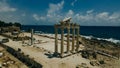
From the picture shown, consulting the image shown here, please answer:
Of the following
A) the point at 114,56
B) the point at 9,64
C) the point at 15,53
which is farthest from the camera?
the point at 15,53

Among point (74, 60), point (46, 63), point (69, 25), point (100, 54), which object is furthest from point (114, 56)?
point (46, 63)

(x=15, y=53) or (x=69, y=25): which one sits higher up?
(x=69, y=25)

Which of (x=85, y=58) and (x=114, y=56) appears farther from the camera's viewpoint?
(x=114, y=56)

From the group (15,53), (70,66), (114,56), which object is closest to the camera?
(70,66)

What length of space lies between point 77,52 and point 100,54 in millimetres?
4215

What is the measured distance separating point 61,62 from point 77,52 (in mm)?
6414

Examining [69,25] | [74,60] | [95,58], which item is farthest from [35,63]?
[95,58]

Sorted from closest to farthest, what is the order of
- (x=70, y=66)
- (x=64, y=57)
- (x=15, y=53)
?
(x=70, y=66) → (x=64, y=57) → (x=15, y=53)

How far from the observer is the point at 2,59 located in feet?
83.8

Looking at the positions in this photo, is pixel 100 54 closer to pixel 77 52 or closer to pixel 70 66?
pixel 77 52

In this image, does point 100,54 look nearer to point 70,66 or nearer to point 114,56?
point 114,56

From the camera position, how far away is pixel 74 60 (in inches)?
931

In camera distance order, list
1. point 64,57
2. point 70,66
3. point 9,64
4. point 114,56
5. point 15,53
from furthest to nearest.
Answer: point 15,53 → point 114,56 → point 64,57 → point 9,64 → point 70,66

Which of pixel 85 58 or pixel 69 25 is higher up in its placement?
pixel 69 25
